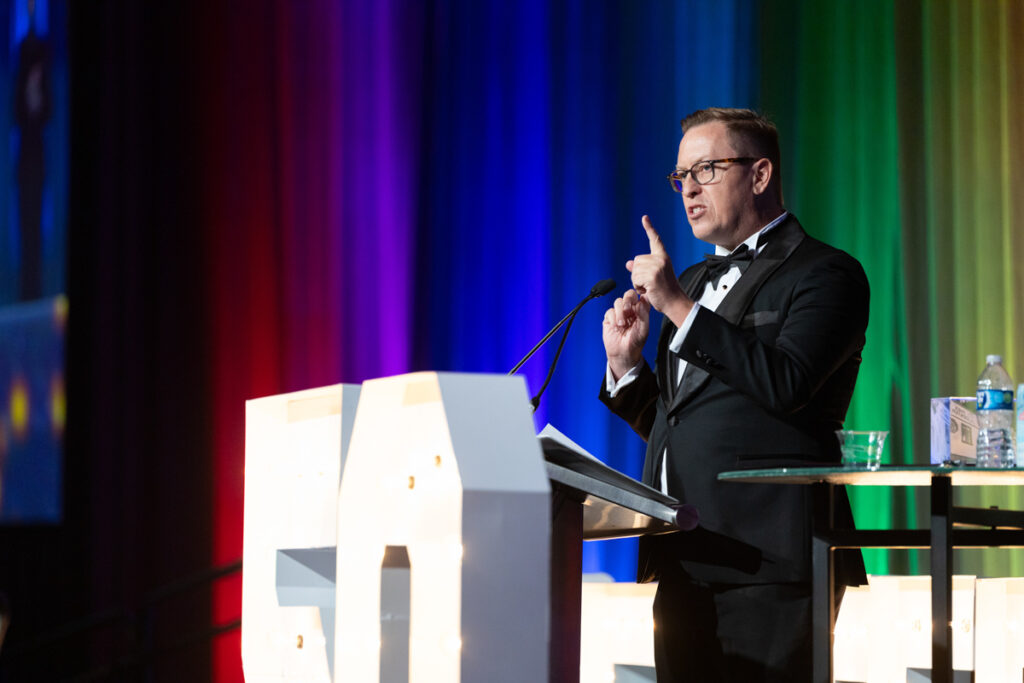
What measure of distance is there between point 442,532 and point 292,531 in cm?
62

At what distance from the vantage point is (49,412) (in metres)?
4.95

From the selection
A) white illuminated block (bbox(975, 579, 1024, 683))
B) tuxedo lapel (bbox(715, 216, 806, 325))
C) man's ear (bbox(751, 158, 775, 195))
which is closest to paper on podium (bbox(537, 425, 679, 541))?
tuxedo lapel (bbox(715, 216, 806, 325))

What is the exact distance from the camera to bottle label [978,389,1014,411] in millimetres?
1822

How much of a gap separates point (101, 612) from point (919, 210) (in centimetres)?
361

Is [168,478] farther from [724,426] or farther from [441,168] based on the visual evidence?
[724,426]

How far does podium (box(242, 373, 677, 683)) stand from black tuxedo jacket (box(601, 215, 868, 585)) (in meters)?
0.23

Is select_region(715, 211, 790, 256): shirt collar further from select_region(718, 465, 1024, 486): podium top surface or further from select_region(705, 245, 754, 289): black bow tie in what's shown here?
select_region(718, 465, 1024, 486): podium top surface

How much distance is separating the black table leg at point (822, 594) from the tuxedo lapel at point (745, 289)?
1.02 feet

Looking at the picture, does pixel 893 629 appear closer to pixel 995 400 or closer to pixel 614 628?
pixel 614 628

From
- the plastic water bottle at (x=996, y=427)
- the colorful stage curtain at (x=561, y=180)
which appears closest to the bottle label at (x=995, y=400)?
the plastic water bottle at (x=996, y=427)

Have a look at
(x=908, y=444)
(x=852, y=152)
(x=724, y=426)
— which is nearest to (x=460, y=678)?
(x=724, y=426)

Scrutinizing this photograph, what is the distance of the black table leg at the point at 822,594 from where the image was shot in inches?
69.2

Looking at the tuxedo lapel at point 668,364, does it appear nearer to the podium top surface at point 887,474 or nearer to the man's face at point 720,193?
the man's face at point 720,193

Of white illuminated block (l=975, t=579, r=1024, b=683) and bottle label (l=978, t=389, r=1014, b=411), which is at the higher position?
bottle label (l=978, t=389, r=1014, b=411)
